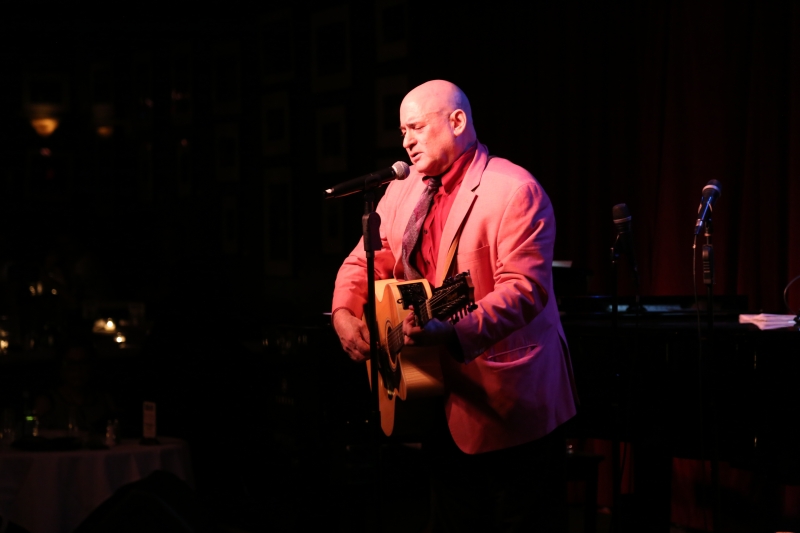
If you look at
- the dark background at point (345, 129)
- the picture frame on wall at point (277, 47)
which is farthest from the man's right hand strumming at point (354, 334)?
the picture frame on wall at point (277, 47)

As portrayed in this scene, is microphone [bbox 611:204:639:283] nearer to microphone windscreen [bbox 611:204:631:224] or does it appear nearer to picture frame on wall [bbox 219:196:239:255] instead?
microphone windscreen [bbox 611:204:631:224]

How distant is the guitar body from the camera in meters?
2.71

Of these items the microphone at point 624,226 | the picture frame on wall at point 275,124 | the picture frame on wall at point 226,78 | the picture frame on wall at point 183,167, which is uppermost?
the picture frame on wall at point 226,78

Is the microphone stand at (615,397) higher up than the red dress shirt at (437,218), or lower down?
lower down

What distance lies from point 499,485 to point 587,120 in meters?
3.24

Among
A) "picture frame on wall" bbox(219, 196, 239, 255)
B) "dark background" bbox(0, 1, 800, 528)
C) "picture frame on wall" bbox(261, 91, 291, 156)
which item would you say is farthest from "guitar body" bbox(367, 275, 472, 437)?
"picture frame on wall" bbox(219, 196, 239, 255)

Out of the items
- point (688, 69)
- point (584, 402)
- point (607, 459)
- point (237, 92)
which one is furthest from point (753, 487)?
point (237, 92)

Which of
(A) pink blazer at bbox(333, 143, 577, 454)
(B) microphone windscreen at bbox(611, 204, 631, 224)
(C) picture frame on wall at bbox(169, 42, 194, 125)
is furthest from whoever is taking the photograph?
(C) picture frame on wall at bbox(169, 42, 194, 125)

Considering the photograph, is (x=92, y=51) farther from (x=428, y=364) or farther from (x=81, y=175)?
(x=428, y=364)

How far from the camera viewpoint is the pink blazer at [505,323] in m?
2.64

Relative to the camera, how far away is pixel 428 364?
2.85m

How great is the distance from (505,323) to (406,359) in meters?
0.39

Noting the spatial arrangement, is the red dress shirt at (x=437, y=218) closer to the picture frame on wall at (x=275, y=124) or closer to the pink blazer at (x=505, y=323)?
the pink blazer at (x=505, y=323)

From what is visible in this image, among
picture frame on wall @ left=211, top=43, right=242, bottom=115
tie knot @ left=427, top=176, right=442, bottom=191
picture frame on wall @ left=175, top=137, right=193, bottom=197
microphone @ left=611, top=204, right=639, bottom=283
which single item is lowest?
microphone @ left=611, top=204, right=639, bottom=283
